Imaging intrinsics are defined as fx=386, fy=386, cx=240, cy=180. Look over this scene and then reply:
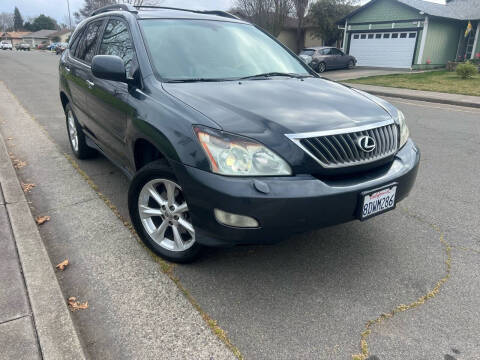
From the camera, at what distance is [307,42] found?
1432 inches

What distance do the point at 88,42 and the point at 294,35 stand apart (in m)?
35.8

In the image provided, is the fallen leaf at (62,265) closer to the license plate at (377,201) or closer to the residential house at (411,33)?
the license plate at (377,201)

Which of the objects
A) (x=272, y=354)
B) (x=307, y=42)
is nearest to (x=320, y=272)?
(x=272, y=354)

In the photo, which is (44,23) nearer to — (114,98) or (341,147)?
(114,98)

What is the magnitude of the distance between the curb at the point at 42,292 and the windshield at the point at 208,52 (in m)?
1.63

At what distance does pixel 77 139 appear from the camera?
500 centimetres

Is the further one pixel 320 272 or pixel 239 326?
pixel 320 272

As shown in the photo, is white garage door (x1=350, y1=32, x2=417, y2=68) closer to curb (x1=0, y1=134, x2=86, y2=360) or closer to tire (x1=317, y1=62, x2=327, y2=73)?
tire (x1=317, y1=62, x2=327, y2=73)

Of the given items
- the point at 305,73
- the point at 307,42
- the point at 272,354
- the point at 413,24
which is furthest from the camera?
the point at 307,42

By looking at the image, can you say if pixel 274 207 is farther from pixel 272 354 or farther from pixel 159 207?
pixel 159 207

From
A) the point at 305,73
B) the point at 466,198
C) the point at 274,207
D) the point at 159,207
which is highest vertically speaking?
the point at 305,73

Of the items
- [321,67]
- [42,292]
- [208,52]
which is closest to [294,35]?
[321,67]

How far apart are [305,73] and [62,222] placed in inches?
105

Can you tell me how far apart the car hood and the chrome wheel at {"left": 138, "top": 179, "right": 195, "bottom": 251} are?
576 mm
